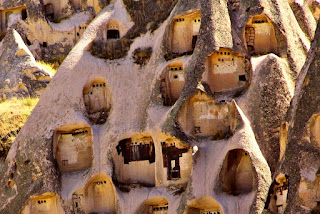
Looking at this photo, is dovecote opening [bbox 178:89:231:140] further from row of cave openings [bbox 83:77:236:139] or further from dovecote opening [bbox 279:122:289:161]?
dovecote opening [bbox 279:122:289:161]

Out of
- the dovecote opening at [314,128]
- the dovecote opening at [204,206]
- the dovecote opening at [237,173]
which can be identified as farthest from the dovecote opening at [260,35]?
the dovecote opening at [314,128]

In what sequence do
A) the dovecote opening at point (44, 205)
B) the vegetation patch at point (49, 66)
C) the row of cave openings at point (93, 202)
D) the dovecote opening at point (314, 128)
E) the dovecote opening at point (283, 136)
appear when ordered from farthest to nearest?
the vegetation patch at point (49, 66), the dovecote opening at point (44, 205), the row of cave openings at point (93, 202), the dovecote opening at point (283, 136), the dovecote opening at point (314, 128)

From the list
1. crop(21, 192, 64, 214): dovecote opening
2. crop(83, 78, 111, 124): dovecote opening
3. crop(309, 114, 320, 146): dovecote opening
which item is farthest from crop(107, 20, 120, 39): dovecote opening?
crop(309, 114, 320, 146): dovecote opening

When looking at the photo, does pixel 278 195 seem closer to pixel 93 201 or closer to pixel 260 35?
pixel 260 35

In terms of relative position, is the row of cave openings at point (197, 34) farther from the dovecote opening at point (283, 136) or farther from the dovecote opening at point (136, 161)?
the dovecote opening at point (283, 136)

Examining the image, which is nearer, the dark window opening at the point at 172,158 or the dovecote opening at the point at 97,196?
the dark window opening at the point at 172,158

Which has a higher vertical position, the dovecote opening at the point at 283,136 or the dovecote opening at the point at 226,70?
the dovecote opening at the point at 226,70
